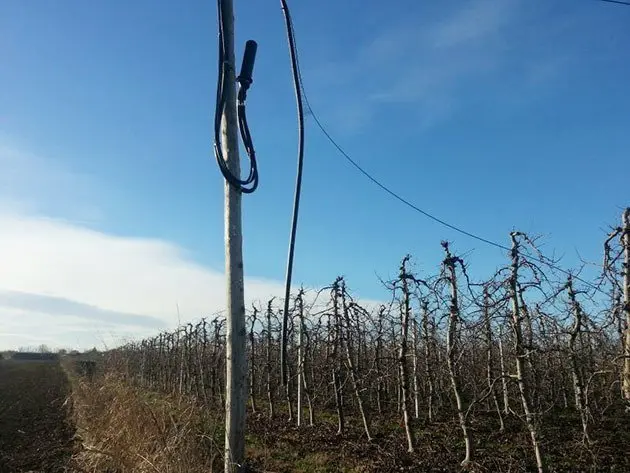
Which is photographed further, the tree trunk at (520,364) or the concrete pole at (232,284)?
the tree trunk at (520,364)

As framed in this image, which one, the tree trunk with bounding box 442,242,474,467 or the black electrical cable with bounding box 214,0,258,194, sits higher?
the black electrical cable with bounding box 214,0,258,194

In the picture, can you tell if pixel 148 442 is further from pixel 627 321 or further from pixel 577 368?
pixel 577 368

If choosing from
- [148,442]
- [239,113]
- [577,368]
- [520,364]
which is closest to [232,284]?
[239,113]

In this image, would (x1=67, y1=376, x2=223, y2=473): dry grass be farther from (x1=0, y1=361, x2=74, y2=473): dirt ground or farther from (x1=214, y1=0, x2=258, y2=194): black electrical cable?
(x1=214, y1=0, x2=258, y2=194): black electrical cable

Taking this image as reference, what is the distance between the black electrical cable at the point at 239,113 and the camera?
4973 millimetres

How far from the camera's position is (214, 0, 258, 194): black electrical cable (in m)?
4.97

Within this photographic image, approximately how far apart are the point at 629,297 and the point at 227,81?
31.5 feet

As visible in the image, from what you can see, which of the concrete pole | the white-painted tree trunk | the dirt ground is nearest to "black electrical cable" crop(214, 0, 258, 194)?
the concrete pole

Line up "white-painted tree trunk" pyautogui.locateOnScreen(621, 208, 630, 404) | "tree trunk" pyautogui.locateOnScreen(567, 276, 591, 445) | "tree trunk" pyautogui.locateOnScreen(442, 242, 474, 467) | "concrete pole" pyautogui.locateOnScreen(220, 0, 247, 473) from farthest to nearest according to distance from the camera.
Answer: "tree trunk" pyautogui.locateOnScreen(442, 242, 474, 467)
"tree trunk" pyautogui.locateOnScreen(567, 276, 591, 445)
"white-painted tree trunk" pyautogui.locateOnScreen(621, 208, 630, 404)
"concrete pole" pyautogui.locateOnScreen(220, 0, 247, 473)

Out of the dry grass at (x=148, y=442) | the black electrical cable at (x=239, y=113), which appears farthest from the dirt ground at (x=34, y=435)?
the black electrical cable at (x=239, y=113)

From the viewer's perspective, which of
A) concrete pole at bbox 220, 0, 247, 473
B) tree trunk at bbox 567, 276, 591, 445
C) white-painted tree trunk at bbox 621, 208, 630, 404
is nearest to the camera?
concrete pole at bbox 220, 0, 247, 473

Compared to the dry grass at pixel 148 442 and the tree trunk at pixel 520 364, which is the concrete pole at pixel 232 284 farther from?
the tree trunk at pixel 520 364

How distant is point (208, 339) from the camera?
25438 millimetres

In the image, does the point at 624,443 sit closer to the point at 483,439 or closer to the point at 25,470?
the point at 483,439
